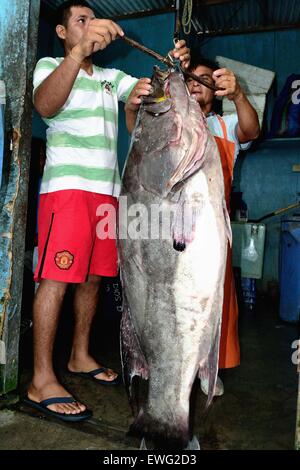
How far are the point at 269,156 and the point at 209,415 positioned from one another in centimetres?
541

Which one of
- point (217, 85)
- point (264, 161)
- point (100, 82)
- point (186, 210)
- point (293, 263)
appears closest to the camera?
point (186, 210)

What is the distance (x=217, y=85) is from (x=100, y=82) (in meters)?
1.03

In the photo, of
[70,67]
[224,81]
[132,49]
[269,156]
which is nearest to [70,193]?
[70,67]

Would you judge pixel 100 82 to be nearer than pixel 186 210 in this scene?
No

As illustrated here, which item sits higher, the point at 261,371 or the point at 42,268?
the point at 42,268

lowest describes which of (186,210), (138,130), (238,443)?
(238,443)

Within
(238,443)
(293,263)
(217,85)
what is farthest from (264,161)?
(238,443)

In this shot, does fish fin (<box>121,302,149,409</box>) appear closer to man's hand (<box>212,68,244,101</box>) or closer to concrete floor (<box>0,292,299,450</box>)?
concrete floor (<box>0,292,299,450</box>)

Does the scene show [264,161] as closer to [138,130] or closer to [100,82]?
[100,82]

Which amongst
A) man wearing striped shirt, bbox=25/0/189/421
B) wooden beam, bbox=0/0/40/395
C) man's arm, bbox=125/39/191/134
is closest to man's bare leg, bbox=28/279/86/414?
man wearing striped shirt, bbox=25/0/189/421

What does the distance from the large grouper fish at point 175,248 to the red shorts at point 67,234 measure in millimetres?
739

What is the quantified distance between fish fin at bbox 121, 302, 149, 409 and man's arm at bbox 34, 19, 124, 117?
1.30 m

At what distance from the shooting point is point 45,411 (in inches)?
99.7

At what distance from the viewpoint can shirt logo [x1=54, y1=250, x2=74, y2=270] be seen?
262 cm
